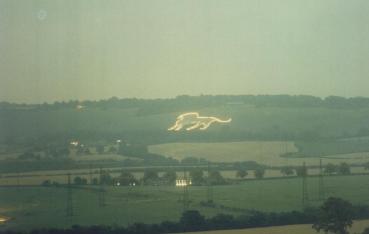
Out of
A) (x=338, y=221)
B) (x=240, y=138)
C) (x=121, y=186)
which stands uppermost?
(x=240, y=138)

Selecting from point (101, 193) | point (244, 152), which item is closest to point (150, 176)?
point (101, 193)

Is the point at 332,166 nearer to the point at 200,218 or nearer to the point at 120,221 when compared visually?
the point at 200,218

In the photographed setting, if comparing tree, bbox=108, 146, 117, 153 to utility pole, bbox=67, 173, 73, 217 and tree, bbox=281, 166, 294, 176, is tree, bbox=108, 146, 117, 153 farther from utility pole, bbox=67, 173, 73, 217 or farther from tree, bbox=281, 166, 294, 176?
→ tree, bbox=281, 166, 294, 176

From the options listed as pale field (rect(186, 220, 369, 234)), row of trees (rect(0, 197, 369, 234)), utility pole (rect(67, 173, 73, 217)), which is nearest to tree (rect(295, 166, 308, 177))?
row of trees (rect(0, 197, 369, 234))

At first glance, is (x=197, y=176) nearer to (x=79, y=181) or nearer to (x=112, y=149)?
(x=112, y=149)

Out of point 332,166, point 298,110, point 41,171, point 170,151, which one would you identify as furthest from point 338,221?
point 41,171
